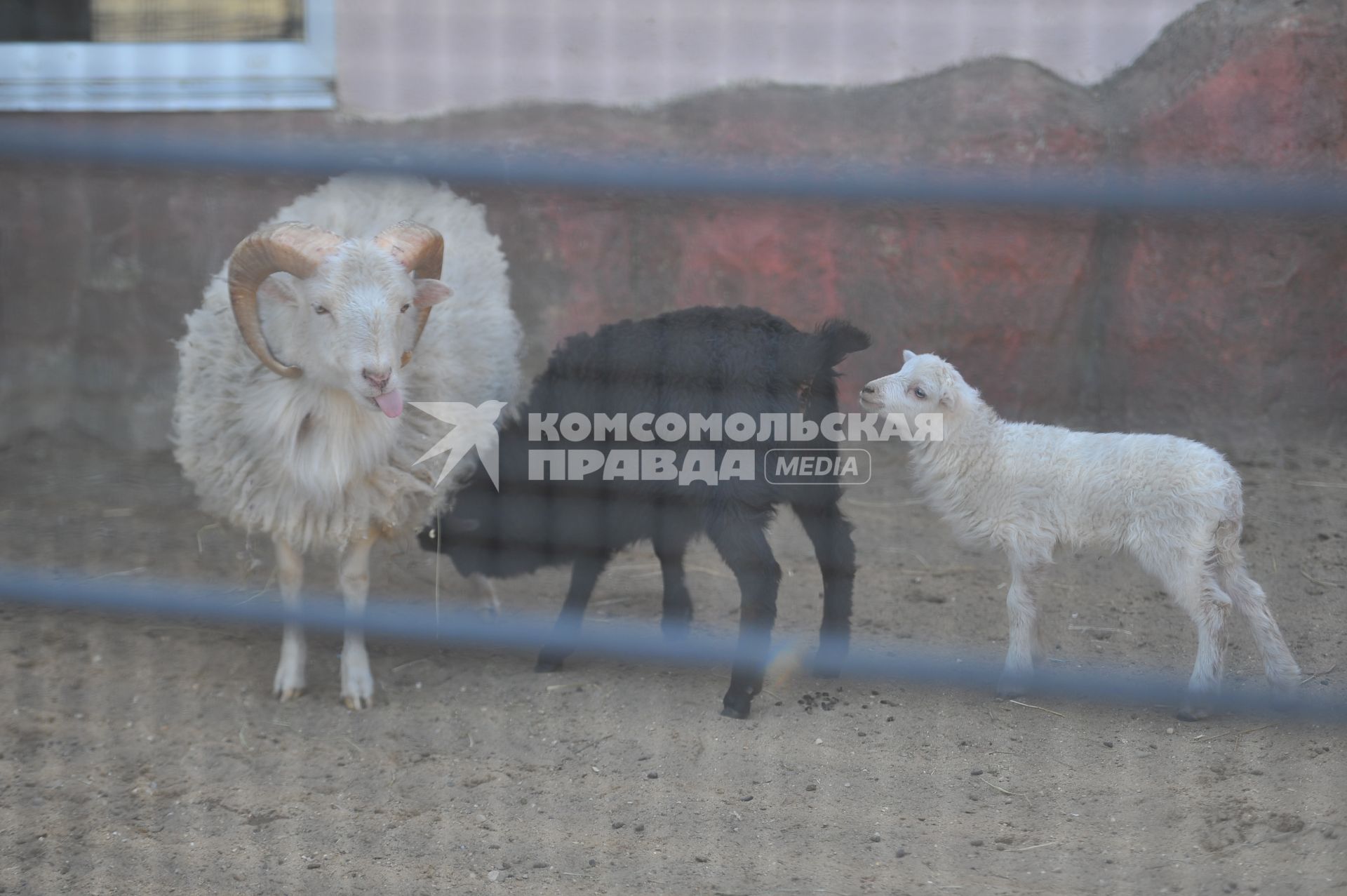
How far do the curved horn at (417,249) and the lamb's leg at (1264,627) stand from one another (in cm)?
214

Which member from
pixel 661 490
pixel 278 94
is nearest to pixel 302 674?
pixel 661 490

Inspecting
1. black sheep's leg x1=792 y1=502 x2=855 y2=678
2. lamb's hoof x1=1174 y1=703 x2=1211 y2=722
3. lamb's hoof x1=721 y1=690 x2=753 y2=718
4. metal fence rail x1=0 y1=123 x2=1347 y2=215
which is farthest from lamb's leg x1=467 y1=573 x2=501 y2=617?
metal fence rail x1=0 y1=123 x2=1347 y2=215

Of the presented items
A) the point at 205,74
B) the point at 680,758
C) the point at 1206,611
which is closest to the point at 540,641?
the point at 680,758

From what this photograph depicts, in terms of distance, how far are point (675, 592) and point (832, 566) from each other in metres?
0.55

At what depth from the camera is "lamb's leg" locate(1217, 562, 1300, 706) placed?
299 cm

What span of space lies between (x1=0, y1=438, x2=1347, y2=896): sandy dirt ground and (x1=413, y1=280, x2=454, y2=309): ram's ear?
3.59ft

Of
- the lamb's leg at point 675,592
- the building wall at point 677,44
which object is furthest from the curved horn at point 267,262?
the building wall at point 677,44

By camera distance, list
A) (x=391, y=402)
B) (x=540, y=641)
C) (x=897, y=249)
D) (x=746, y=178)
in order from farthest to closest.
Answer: (x=897, y=249) < (x=391, y=402) < (x=540, y=641) < (x=746, y=178)

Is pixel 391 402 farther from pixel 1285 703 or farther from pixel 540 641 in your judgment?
pixel 1285 703

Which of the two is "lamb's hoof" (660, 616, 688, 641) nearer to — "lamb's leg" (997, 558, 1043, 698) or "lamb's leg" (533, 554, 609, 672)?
"lamb's leg" (533, 554, 609, 672)

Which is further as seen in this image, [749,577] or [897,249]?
[897,249]

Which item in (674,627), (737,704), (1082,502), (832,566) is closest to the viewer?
(1082,502)

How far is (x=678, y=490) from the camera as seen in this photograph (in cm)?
335

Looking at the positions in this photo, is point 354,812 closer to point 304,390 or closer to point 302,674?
point 302,674
